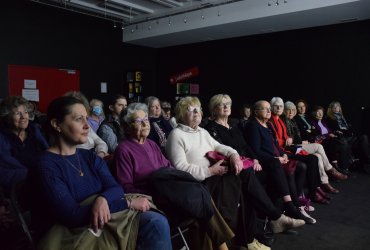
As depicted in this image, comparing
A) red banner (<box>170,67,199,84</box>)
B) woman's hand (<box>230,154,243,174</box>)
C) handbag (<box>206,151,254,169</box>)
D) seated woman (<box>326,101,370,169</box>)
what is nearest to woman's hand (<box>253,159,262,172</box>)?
handbag (<box>206,151,254,169</box>)

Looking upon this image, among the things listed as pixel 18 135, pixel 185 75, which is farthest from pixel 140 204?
pixel 185 75

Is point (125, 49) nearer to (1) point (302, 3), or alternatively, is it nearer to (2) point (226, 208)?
(1) point (302, 3)

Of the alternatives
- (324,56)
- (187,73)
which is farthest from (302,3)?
(187,73)

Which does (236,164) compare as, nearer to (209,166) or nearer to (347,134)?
(209,166)

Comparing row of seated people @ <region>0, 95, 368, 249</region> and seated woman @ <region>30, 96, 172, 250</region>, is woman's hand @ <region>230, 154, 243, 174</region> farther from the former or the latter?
seated woman @ <region>30, 96, 172, 250</region>

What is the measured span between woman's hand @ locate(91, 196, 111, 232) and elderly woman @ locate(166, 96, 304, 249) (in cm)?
98

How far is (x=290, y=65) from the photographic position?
7.74m

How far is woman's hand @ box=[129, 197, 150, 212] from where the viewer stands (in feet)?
5.97

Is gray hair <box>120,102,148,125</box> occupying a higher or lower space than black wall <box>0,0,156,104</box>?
lower

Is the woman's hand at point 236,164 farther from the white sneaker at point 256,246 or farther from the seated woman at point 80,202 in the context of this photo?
the seated woman at point 80,202

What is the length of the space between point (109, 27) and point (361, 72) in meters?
5.92

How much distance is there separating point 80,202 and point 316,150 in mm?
4144

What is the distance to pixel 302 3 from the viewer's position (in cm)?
589

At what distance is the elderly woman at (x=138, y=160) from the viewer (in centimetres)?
215
